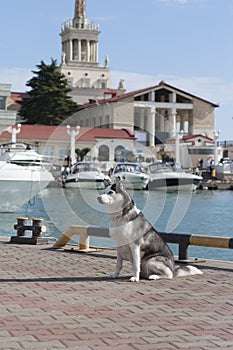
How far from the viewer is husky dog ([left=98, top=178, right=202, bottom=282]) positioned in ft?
32.5

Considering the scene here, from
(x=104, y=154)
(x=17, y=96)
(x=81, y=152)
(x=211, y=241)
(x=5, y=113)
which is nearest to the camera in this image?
(x=211, y=241)

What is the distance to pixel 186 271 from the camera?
10656mm

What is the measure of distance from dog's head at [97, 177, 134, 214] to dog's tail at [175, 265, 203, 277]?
4.40 ft

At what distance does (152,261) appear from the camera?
33.4 feet

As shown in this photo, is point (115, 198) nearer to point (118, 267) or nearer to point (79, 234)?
point (118, 267)

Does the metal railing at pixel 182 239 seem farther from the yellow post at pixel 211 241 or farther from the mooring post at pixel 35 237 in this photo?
the mooring post at pixel 35 237

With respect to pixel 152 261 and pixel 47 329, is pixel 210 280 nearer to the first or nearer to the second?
pixel 152 261

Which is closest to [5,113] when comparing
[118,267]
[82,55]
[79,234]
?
[79,234]

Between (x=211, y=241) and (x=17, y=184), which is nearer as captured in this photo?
(x=211, y=241)

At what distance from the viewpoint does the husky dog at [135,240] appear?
991cm

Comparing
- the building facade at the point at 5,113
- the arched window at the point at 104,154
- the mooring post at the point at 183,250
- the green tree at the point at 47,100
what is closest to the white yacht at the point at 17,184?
the arched window at the point at 104,154

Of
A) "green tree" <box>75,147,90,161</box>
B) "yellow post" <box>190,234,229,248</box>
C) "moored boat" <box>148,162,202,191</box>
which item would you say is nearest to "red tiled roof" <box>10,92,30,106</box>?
"green tree" <box>75,147,90,161</box>

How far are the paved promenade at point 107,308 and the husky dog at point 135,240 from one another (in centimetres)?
23

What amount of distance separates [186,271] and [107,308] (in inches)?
108
